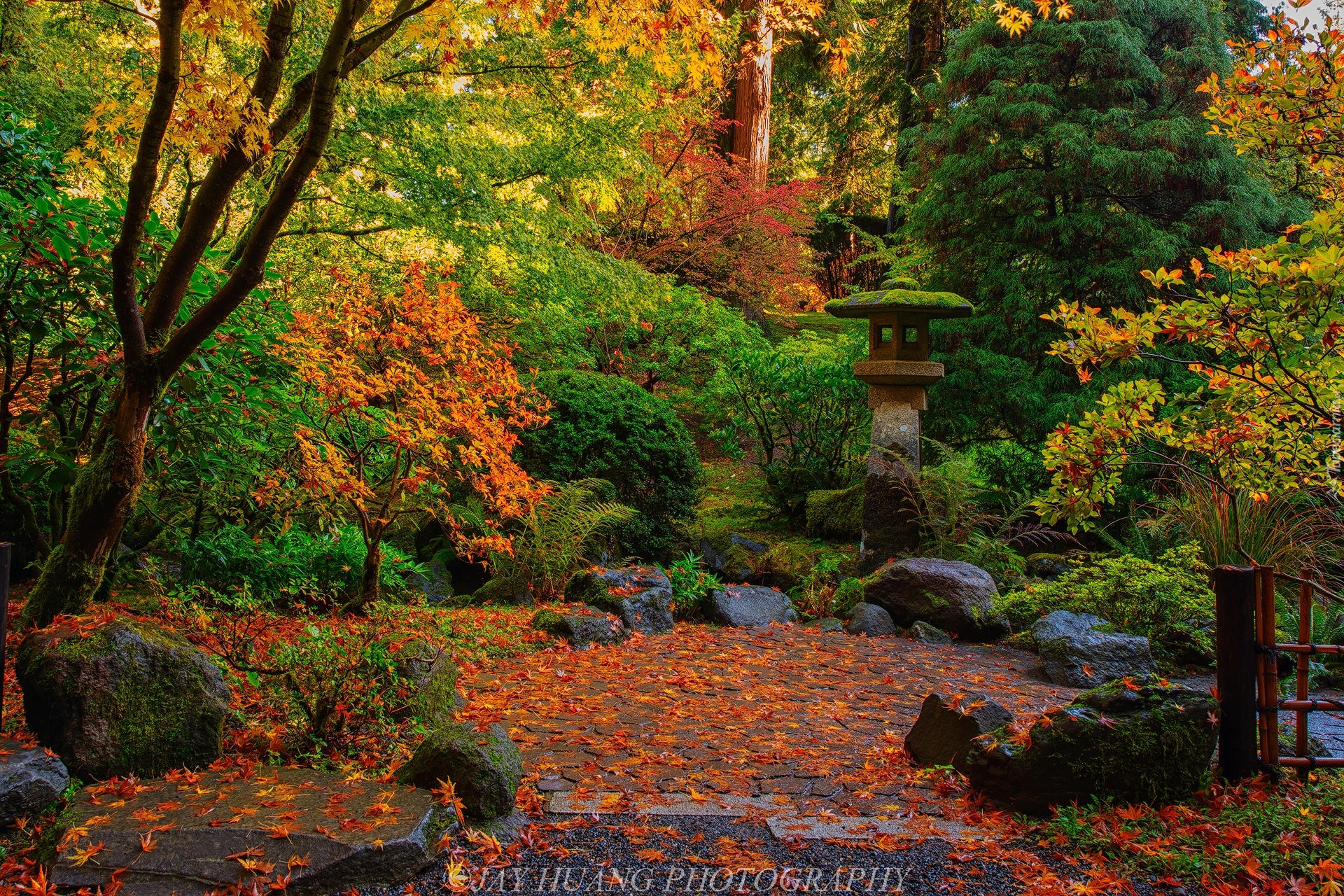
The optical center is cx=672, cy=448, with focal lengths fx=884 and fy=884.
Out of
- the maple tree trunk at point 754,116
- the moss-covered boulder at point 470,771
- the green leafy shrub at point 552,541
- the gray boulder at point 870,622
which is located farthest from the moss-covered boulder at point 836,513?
the maple tree trunk at point 754,116

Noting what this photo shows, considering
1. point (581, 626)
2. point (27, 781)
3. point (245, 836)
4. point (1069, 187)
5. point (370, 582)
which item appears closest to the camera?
point (245, 836)

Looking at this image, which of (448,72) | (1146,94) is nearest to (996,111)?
(1146,94)

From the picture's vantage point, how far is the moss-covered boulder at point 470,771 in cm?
283

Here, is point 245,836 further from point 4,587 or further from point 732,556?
point 732,556

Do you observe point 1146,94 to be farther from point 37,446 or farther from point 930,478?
point 37,446

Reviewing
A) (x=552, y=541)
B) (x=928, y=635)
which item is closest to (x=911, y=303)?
(x=928, y=635)

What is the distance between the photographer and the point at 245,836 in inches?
95.6

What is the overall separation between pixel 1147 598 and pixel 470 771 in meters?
4.71

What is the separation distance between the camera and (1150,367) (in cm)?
923

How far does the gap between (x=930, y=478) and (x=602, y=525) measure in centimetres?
294

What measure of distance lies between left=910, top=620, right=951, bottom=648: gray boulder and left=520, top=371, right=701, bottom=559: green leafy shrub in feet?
8.49

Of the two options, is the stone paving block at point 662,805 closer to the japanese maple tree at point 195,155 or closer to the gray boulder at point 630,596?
the japanese maple tree at point 195,155

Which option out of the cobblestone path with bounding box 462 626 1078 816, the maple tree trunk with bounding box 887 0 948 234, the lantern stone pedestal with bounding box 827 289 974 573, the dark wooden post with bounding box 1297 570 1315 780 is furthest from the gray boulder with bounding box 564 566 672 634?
the maple tree trunk with bounding box 887 0 948 234

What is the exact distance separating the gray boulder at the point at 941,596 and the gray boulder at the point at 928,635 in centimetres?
9
